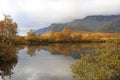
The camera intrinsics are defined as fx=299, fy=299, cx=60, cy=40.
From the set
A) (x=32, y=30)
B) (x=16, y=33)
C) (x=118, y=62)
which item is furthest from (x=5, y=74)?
(x=32, y=30)

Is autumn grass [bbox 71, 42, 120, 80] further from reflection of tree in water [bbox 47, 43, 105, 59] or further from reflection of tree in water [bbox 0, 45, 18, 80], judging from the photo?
reflection of tree in water [bbox 47, 43, 105, 59]

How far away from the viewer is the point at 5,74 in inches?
2101

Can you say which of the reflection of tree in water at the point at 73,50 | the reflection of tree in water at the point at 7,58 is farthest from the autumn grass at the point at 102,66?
the reflection of tree in water at the point at 73,50

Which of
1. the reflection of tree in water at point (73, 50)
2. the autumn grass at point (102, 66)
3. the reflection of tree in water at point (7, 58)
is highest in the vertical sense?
the autumn grass at point (102, 66)

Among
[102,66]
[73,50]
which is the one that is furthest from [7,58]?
[102,66]

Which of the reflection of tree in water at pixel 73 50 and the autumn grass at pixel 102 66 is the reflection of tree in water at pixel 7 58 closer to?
the reflection of tree in water at pixel 73 50

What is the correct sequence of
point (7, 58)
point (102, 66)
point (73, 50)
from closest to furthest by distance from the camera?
1. point (102, 66)
2. point (7, 58)
3. point (73, 50)

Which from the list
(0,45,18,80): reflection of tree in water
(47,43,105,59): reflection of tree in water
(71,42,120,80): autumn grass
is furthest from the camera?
(47,43,105,59): reflection of tree in water

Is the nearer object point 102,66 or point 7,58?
point 102,66

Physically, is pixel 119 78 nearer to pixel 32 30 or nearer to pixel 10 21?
pixel 10 21

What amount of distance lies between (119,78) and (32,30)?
15746 cm

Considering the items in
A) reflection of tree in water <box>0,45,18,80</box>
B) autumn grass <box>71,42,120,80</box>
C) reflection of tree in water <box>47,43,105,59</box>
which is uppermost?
autumn grass <box>71,42,120,80</box>

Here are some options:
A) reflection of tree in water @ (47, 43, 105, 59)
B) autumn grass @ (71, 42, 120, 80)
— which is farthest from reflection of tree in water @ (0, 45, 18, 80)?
autumn grass @ (71, 42, 120, 80)

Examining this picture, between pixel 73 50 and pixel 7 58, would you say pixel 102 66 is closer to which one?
pixel 7 58
